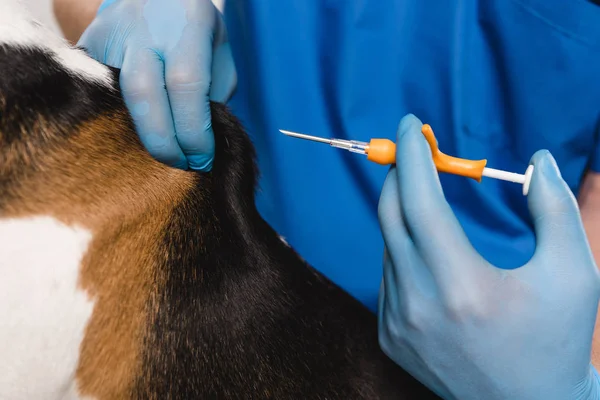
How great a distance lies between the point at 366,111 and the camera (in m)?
0.96

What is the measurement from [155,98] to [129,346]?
324 mm

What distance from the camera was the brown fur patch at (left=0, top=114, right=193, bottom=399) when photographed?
18.3 inches

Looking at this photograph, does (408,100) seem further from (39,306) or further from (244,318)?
(39,306)

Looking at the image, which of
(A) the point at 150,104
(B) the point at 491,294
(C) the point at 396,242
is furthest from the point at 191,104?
(B) the point at 491,294

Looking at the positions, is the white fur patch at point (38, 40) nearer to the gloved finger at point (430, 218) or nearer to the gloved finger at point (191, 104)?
the gloved finger at point (191, 104)

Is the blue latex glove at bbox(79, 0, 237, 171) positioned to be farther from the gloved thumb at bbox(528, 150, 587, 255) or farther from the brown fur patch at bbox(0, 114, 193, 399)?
the gloved thumb at bbox(528, 150, 587, 255)

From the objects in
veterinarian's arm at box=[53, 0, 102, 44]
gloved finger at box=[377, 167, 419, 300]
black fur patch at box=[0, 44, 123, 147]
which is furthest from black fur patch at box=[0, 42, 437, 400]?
veterinarian's arm at box=[53, 0, 102, 44]

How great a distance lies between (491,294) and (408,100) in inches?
18.7

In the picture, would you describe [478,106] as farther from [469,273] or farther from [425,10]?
[469,273]

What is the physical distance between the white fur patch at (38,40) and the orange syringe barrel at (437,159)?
1.10ft

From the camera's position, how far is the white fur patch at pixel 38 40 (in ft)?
1.61

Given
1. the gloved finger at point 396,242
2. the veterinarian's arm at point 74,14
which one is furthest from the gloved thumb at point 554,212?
the veterinarian's arm at point 74,14

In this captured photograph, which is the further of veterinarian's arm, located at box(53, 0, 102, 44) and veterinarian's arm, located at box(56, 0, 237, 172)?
veterinarian's arm, located at box(53, 0, 102, 44)

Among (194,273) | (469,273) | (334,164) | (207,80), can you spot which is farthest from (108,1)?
(469,273)
